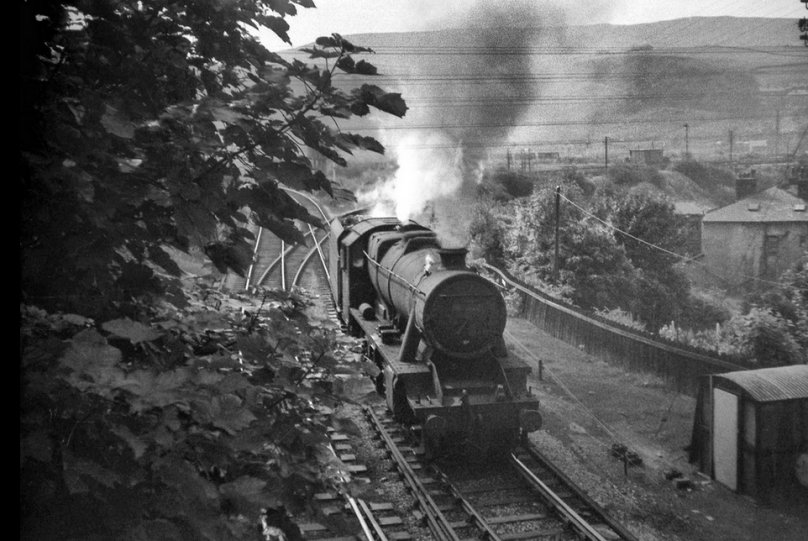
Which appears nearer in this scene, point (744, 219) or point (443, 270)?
point (443, 270)

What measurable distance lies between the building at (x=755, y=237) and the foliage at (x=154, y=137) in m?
29.4

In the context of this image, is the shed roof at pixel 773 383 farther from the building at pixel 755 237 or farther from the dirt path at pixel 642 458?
the building at pixel 755 237

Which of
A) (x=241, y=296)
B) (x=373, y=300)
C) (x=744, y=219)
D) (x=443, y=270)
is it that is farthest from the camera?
(x=744, y=219)

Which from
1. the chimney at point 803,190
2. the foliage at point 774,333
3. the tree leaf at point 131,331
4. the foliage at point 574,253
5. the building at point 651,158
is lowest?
the foliage at point 774,333

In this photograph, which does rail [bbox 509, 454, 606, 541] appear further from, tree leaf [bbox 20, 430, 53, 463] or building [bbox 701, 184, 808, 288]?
building [bbox 701, 184, 808, 288]

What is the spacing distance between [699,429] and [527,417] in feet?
11.8

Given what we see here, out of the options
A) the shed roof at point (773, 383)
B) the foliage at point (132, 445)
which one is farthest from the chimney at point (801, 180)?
the foliage at point (132, 445)

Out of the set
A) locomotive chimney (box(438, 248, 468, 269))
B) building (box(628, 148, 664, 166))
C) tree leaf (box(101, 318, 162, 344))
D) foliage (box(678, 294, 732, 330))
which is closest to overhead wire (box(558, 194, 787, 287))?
foliage (box(678, 294, 732, 330))

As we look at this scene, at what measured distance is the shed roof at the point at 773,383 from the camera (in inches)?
395

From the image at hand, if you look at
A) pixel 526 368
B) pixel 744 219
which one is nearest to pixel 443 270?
pixel 526 368

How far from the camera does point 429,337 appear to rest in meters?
10.2

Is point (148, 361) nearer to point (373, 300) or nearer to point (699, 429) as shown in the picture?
point (699, 429)

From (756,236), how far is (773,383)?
74.9 ft

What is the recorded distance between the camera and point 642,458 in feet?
36.7
